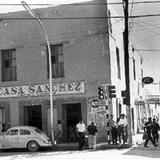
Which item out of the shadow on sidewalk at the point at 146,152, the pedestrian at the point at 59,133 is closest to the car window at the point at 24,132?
the pedestrian at the point at 59,133

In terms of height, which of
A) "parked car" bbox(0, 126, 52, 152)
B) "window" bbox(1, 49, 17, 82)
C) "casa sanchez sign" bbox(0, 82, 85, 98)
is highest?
"window" bbox(1, 49, 17, 82)

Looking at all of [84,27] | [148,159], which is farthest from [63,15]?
[148,159]

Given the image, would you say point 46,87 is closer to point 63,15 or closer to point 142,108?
point 63,15

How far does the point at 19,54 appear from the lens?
96.7ft

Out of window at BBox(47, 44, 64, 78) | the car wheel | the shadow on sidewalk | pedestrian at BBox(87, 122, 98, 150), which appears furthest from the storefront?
the shadow on sidewalk

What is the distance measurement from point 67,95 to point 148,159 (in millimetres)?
11307

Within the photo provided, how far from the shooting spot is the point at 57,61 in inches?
1145

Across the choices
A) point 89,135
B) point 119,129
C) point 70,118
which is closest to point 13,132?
point 89,135

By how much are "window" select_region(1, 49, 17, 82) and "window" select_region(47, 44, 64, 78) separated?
2827 mm

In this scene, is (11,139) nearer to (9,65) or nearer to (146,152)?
(9,65)

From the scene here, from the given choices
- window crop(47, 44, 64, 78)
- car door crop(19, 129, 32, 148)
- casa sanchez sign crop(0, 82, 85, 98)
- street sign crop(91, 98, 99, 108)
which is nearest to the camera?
car door crop(19, 129, 32, 148)

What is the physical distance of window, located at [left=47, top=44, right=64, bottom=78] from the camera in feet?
94.9

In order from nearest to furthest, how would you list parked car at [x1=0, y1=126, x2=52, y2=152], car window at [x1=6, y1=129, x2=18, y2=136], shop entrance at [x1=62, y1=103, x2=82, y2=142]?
parked car at [x1=0, y1=126, x2=52, y2=152] < car window at [x1=6, y1=129, x2=18, y2=136] < shop entrance at [x1=62, y1=103, x2=82, y2=142]

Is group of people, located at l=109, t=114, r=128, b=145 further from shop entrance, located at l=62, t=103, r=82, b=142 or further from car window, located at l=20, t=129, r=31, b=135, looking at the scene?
car window, located at l=20, t=129, r=31, b=135
